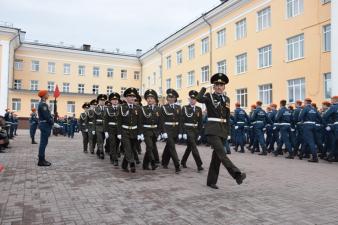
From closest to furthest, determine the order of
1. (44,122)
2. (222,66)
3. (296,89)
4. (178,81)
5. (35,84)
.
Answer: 1. (44,122)
2. (296,89)
3. (222,66)
4. (178,81)
5. (35,84)

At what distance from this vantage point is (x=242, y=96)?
27.1m

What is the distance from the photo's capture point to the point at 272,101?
23.2 m

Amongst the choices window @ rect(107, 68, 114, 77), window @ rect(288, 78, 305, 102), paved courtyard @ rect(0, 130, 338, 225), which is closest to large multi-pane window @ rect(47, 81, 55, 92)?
window @ rect(107, 68, 114, 77)

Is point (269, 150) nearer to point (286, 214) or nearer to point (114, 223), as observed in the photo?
point (286, 214)

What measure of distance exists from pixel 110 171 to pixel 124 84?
4616 centimetres

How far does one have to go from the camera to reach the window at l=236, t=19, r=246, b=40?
27.0 m

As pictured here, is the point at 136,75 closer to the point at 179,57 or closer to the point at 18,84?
the point at 179,57

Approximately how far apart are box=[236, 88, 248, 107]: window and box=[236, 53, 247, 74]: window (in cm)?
153

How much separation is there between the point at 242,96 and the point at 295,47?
662cm

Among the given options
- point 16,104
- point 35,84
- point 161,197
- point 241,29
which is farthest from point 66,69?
point 161,197

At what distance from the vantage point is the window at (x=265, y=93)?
23750 millimetres

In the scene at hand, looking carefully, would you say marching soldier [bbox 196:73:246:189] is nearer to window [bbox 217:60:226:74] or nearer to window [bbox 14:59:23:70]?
window [bbox 217:60:226:74]

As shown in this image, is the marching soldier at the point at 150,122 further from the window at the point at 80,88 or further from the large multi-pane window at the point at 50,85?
the window at the point at 80,88

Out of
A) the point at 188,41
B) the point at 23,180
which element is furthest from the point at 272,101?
the point at 23,180
